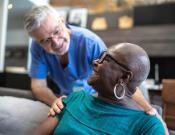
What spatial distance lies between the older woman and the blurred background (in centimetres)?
195

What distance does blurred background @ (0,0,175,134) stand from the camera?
3.03 m

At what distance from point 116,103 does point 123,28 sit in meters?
2.85

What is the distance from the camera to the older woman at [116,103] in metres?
0.96

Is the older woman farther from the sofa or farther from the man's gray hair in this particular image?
the man's gray hair

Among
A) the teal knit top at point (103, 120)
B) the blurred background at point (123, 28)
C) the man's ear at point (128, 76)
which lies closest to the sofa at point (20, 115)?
the teal knit top at point (103, 120)

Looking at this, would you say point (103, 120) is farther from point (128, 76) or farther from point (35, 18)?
point (35, 18)

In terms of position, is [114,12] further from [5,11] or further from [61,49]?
[61,49]

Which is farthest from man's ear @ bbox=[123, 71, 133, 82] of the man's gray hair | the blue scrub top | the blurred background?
the blurred background

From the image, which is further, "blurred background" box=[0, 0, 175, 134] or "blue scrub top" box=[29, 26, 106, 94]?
"blurred background" box=[0, 0, 175, 134]

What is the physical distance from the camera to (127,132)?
0.95 metres

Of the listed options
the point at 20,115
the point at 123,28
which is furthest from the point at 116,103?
the point at 123,28

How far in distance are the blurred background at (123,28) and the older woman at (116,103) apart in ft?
6.38

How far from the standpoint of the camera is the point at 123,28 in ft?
12.4

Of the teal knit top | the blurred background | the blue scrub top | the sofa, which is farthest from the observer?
the blurred background
